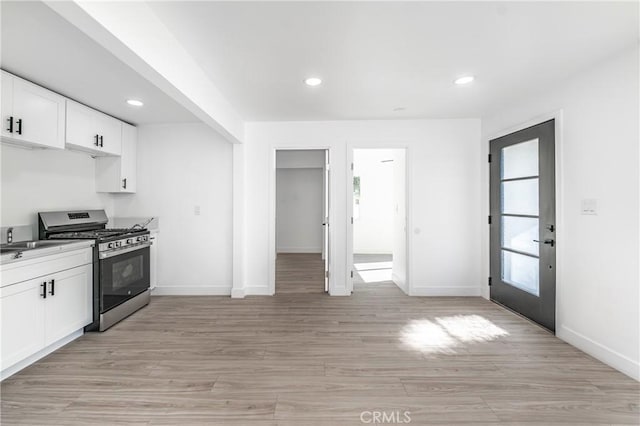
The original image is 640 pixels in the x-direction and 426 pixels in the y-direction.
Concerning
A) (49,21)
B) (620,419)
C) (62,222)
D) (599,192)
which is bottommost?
(620,419)

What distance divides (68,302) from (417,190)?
408 cm

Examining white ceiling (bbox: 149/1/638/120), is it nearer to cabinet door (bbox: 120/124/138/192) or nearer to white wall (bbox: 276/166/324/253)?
cabinet door (bbox: 120/124/138/192)

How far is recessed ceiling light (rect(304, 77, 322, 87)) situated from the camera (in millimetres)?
2816

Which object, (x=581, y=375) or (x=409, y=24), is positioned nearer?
(x=409, y=24)

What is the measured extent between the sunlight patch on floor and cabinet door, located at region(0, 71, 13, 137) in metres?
3.83

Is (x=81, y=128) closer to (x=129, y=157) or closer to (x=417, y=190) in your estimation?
(x=129, y=157)

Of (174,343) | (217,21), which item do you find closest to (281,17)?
(217,21)

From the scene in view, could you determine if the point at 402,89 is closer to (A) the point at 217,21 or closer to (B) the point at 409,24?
(B) the point at 409,24

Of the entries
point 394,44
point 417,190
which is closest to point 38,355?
point 394,44

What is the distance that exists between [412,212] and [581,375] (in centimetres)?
241

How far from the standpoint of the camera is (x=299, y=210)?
8227mm

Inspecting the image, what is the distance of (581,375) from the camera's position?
7.30 ft

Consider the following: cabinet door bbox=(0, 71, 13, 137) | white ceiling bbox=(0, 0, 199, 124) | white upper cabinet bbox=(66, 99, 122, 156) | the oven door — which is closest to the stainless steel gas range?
the oven door

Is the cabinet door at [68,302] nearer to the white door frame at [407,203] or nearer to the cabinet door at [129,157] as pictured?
the cabinet door at [129,157]
